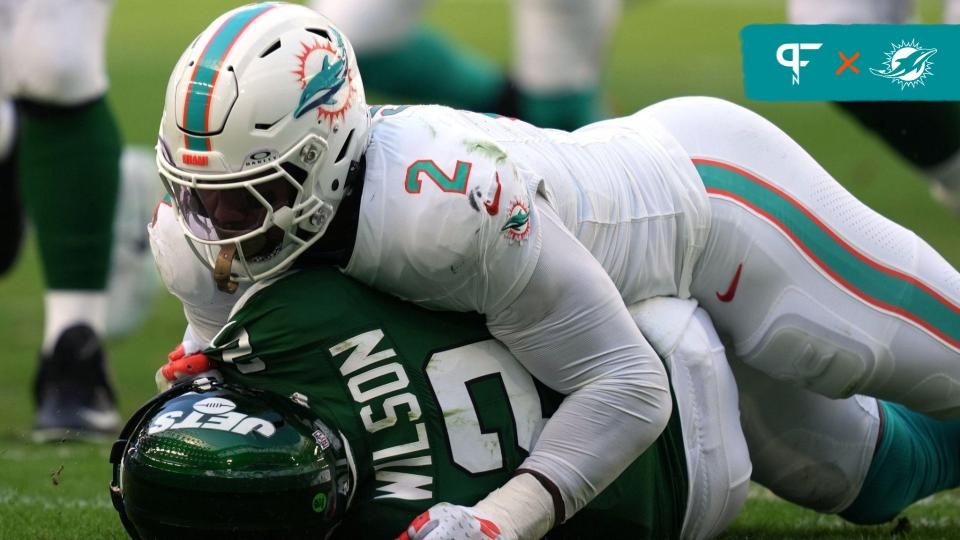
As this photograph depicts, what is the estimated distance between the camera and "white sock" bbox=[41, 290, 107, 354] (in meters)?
4.37

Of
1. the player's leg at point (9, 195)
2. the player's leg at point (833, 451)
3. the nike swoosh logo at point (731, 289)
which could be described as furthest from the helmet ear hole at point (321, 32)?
the player's leg at point (9, 195)

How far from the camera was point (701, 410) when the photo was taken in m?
2.65

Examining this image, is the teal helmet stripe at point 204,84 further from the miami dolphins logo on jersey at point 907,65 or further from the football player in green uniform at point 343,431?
the miami dolphins logo on jersey at point 907,65

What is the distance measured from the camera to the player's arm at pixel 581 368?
7.75 feet

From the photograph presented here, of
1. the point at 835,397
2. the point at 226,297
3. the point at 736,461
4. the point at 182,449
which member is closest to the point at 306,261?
the point at 226,297

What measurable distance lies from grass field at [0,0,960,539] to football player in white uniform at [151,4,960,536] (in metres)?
0.51

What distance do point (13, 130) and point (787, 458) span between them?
3.21 meters

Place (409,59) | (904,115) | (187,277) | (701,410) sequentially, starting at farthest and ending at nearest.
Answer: (409,59) < (904,115) < (701,410) < (187,277)

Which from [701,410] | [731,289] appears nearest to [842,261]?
[731,289]

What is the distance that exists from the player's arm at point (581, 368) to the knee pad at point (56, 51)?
2.16 metres

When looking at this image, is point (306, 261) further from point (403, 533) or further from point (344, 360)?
point (403, 533)

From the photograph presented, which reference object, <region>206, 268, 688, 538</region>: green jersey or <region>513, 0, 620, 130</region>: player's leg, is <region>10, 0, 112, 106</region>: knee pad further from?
<region>513, 0, 620, 130</region>: player's leg

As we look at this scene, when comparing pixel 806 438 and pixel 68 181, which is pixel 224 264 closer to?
pixel 806 438

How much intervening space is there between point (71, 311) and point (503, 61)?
7.34 m
